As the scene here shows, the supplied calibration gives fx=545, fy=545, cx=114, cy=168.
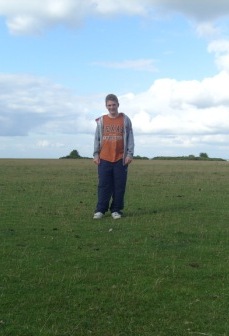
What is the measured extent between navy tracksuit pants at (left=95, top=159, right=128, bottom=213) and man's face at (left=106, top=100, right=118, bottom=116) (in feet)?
3.65

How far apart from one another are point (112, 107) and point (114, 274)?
5.72 m

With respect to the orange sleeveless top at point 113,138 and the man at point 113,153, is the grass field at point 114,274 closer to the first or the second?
the man at point 113,153

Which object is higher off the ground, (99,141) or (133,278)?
(99,141)

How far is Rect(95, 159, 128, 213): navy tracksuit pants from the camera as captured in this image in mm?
12617

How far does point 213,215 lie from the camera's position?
43.0 feet

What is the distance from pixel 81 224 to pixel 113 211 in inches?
53.6

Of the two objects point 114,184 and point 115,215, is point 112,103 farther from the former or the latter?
point 115,215

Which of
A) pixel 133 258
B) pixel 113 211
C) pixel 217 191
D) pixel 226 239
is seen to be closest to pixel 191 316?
pixel 133 258

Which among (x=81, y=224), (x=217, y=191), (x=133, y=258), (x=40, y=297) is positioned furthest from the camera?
(x=217, y=191)

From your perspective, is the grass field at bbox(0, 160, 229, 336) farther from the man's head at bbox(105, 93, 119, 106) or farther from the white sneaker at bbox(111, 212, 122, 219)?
the man's head at bbox(105, 93, 119, 106)

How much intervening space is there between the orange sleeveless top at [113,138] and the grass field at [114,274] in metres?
1.46

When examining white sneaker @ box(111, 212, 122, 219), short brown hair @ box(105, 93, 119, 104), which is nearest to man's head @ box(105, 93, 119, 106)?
short brown hair @ box(105, 93, 119, 104)

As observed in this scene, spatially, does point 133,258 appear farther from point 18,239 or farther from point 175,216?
point 175,216

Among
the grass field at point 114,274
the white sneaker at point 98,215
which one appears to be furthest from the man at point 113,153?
the grass field at point 114,274
